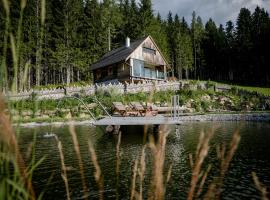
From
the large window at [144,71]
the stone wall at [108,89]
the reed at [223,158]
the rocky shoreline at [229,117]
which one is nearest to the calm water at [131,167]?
the reed at [223,158]

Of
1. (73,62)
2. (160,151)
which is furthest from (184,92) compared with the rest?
(160,151)

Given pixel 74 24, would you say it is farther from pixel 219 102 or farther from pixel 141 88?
pixel 219 102

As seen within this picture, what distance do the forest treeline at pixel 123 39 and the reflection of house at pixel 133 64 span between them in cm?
700

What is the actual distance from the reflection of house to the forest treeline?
6999 millimetres

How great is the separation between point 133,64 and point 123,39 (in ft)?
86.8

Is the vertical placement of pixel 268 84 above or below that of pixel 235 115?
above

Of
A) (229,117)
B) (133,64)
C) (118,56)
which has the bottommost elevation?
(229,117)

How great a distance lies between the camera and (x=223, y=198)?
27.3ft

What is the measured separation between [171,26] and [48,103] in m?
51.5

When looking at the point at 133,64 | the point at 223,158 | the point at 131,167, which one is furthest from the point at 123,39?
the point at 223,158

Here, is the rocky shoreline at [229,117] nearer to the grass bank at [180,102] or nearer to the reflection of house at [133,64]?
the grass bank at [180,102]

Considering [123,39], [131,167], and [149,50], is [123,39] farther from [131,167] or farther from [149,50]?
[131,167]

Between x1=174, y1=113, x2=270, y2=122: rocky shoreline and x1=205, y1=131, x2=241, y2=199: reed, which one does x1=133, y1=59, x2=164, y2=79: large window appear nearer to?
x1=174, y1=113, x2=270, y2=122: rocky shoreline

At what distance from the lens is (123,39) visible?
68.9 metres
